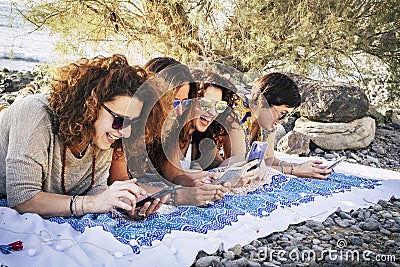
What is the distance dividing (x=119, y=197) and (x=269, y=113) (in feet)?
4.94

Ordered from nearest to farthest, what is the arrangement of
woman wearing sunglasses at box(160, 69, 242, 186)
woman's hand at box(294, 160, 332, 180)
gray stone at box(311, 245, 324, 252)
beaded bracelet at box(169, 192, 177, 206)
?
gray stone at box(311, 245, 324, 252) < beaded bracelet at box(169, 192, 177, 206) < woman wearing sunglasses at box(160, 69, 242, 186) < woman's hand at box(294, 160, 332, 180)

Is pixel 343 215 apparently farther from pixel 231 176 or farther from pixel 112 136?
pixel 112 136

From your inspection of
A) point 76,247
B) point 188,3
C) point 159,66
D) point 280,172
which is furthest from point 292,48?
point 76,247

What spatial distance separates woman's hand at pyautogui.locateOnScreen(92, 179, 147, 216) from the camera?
7.41 ft

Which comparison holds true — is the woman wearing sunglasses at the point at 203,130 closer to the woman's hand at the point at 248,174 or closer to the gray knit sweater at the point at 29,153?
the woman's hand at the point at 248,174

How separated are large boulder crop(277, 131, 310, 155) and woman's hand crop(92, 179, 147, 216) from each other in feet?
9.58

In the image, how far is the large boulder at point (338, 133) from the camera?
17.4 ft

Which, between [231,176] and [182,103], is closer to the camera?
[231,176]

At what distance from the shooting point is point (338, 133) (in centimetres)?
538

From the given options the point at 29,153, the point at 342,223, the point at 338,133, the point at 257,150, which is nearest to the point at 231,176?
the point at 257,150

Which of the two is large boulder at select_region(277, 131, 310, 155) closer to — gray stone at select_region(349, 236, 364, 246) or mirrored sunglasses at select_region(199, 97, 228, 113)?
mirrored sunglasses at select_region(199, 97, 228, 113)

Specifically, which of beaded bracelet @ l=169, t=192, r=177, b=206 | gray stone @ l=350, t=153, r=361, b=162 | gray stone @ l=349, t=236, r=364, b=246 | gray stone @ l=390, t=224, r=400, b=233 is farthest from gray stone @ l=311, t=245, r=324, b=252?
gray stone @ l=350, t=153, r=361, b=162

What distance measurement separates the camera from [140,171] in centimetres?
296

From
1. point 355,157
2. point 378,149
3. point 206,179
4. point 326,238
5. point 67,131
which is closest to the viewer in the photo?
point 67,131
